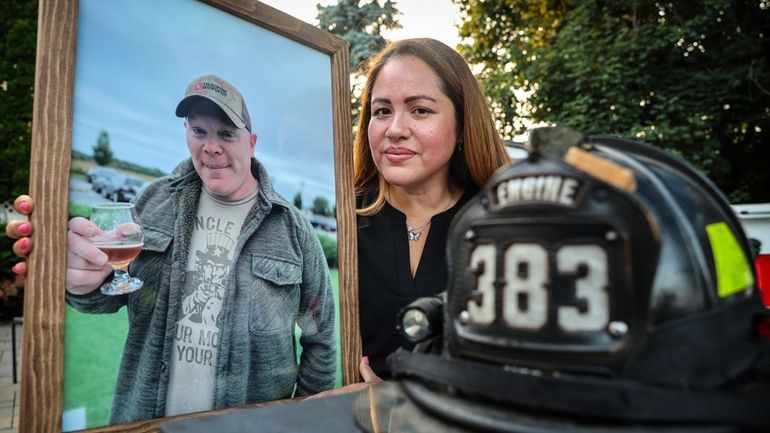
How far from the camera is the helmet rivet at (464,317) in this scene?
99cm

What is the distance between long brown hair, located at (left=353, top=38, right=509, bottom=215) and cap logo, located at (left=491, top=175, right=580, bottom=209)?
131 centimetres

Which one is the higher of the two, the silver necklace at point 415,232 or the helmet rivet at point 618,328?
the silver necklace at point 415,232

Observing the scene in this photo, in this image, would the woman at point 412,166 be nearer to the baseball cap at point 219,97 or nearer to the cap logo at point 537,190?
the baseball cap at point 219,97

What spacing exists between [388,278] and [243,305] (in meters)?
0.69

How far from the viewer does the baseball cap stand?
1.62m

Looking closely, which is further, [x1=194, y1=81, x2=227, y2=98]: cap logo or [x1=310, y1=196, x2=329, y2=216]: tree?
[x1=310, y1=196, x2=329, y2=216]: tree

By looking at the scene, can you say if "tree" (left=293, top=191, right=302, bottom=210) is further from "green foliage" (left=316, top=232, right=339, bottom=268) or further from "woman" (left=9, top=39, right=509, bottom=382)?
"woman" (left=9, top=39, right=509, bottom=382)

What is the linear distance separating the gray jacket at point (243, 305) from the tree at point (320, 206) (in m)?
0.07

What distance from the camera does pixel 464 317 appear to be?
1000 mm

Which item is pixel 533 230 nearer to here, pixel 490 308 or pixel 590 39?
pixel 490 308

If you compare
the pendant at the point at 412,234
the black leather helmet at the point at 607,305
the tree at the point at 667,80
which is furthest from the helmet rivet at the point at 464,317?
the tree at the point at 667,80

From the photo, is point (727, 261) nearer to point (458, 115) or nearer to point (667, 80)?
point (458, 115)

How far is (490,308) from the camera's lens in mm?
952

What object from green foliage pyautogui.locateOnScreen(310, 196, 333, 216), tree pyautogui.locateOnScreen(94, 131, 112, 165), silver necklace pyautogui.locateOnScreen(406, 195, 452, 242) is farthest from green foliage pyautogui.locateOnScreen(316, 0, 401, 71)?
tree pyautogui.locateOnScreen(94, 131, 112, 165)
